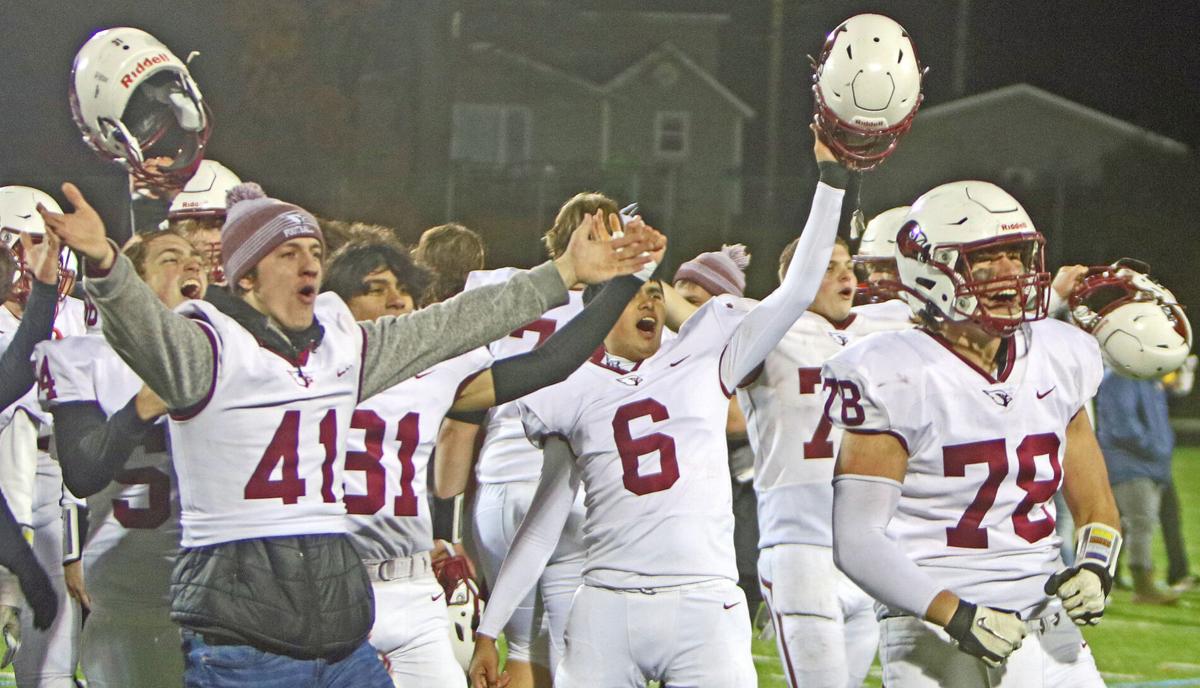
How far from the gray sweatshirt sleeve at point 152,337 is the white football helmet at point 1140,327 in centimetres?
255

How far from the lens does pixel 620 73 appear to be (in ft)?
98.5

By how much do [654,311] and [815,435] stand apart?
95 cm

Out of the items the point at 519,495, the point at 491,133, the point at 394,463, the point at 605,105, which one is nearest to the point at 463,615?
the point at 519,495

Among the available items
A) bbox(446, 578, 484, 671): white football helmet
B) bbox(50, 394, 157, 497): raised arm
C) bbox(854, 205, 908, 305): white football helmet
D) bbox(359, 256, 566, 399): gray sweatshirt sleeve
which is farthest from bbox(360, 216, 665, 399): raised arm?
bbox(854, 205, 908, 305): white football helmet

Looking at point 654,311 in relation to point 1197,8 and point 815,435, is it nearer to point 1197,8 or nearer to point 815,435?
point 815,435

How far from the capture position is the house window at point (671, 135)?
98.4ft

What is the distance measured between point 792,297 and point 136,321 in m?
1.73

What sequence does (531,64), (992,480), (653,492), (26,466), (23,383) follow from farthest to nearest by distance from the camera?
(531,64) → (26,466) → (23,383) → (653,492) → (992,480)

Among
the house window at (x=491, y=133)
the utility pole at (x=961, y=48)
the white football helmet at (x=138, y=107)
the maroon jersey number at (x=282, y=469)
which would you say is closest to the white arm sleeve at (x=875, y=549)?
the maroon jersey number at (x=282, y=469)

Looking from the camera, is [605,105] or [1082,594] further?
[605,105]

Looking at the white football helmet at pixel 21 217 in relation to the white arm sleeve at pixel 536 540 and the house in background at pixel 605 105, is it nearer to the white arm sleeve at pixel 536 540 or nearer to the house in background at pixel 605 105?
the white arm sleeve at pixel 536 540

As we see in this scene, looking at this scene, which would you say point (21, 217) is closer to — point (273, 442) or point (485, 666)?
point (485, 666)

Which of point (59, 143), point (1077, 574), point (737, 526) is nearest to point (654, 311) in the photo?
point (1077, 574)

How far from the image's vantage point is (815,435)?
512cm
